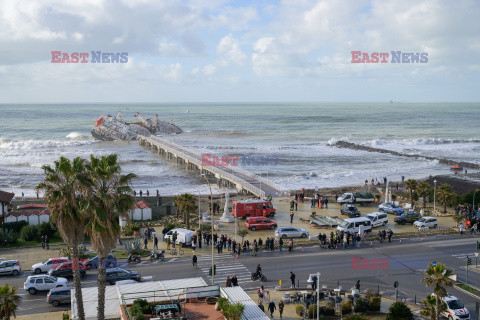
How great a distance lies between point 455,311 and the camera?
22.1 m

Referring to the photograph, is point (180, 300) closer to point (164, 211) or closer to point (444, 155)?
point (164, 211)

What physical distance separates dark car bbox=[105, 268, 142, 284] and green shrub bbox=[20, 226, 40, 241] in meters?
12.3

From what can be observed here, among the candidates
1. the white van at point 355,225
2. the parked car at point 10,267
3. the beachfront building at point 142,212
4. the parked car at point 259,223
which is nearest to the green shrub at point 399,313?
the white van at point 355,225

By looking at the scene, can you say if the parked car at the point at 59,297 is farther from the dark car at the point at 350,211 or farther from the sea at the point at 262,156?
the sea at the point at 262,156

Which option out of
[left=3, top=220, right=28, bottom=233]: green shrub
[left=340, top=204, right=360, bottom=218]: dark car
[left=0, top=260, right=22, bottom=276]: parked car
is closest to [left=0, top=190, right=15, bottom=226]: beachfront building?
[left=3, top=220, right=28, bottom=233]: green shrub

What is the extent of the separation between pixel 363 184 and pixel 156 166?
35.0m

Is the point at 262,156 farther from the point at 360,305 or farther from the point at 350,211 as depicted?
the point at 360,305

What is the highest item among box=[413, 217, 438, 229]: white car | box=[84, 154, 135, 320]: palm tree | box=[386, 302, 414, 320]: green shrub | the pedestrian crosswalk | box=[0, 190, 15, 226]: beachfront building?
box=[84, 154, 135, 320]: palm tree

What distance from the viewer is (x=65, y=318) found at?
19562mm

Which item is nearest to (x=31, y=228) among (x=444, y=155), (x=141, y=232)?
(x=141, y=232)

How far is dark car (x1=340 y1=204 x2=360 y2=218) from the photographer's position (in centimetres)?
4272

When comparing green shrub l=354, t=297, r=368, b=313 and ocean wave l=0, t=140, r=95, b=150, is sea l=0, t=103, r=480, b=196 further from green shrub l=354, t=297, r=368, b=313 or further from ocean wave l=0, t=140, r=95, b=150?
green shrub l=354, t=297, r=368, b=313

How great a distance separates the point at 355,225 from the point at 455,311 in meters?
15.3

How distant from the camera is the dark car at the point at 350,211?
140ft
